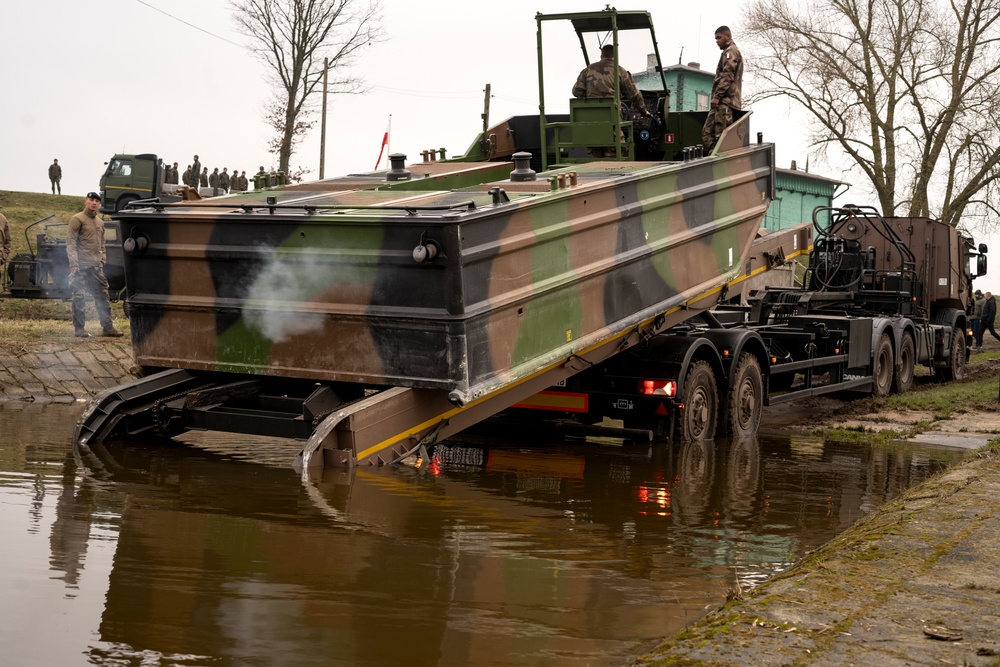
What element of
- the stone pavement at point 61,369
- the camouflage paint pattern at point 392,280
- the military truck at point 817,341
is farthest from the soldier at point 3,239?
the military truck at point 817,341

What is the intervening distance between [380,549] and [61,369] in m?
8.12

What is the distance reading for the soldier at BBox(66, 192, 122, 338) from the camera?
15023mm

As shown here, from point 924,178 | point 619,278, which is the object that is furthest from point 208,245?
point 924,178

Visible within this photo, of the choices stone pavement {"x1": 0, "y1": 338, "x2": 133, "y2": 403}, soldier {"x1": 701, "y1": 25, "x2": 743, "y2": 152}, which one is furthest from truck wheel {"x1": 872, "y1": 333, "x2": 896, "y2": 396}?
stone pavement {"x1": 0, "y1": 338, "x2": 133, "y2": 403}

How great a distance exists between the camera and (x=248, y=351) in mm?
8445

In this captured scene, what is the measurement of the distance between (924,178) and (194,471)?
3315cm

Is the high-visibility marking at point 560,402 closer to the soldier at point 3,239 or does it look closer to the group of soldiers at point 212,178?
the soldier at point 3,239

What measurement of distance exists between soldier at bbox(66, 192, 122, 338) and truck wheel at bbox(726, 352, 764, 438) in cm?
769

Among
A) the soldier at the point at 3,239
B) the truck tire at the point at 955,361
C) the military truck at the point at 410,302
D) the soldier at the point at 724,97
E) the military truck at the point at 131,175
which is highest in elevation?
the military truck at the point at 131,175

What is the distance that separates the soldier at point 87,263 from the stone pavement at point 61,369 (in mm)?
1118

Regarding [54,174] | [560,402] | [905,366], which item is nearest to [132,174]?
[54,174]

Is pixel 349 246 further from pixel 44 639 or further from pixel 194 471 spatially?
pixel 44 639

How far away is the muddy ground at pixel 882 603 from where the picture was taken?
14.0 feet

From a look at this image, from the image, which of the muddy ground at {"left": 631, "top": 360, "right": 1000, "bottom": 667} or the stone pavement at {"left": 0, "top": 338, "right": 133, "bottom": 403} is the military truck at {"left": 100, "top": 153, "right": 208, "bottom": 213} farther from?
the muddy ground at {"left": 631, "top": 360, "right": 1000, "bottom": 667}
